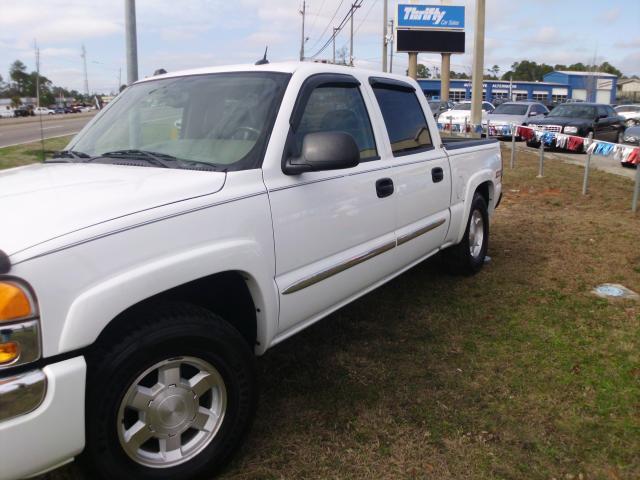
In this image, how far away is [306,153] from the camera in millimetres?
2799

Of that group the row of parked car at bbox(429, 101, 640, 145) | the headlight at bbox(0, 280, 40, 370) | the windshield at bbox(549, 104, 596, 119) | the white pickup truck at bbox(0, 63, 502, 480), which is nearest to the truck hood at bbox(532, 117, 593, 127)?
the row of parked car at bbox(429, 101, 640, 145)

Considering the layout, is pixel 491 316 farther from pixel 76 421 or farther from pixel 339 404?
pixel 76 421

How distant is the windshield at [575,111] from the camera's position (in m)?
18.3

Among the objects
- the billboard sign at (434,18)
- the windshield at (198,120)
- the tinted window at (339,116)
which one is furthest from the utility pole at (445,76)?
the windshield at (198,120)

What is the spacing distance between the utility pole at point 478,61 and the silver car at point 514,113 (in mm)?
3361

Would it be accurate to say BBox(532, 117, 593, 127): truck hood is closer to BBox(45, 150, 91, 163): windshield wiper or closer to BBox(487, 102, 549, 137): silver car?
BBox(487, 102, 549, 137): silver car

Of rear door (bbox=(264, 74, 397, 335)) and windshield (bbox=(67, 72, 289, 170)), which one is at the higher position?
windshield (bbox=(67, 72, 289, 170))

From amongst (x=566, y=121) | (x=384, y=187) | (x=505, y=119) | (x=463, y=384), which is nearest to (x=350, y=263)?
(x=384, y=187)

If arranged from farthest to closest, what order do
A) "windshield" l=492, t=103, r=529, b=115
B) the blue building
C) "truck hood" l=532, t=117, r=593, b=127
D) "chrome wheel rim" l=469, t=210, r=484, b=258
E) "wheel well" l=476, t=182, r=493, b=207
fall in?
1. the blue building
2. "windshield" l=492, t=103, r=529, b=115
3. "truck hood" l=532, t=117, r=593, b=127
4. "wheel well" l=476, t=182, r=493, b=207
5. "chrome wheel rim" l=469, t=210, r=484, b=258

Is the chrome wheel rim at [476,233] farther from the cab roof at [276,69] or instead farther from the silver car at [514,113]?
the silver car at [514,113]

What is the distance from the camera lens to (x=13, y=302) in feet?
6.11

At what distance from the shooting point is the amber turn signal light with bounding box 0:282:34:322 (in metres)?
1.85

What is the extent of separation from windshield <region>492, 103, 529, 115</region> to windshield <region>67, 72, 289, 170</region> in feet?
66.9

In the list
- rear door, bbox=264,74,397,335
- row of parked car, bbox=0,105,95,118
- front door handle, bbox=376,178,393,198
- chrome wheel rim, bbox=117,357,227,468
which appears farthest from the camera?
row of parked car, bbox=0,105,95,118
